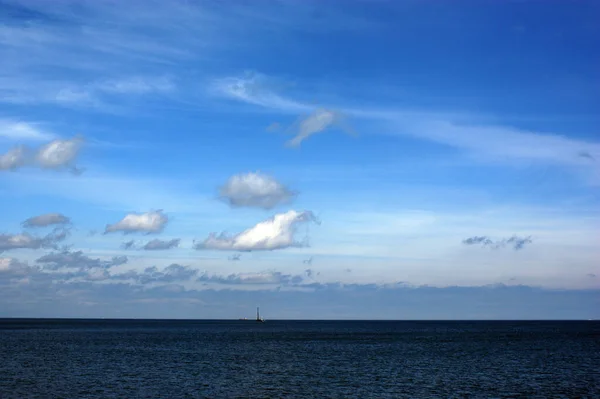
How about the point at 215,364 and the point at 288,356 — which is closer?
the point at 215,364

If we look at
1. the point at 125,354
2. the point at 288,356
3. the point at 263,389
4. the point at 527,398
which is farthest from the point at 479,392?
the point at 125,354

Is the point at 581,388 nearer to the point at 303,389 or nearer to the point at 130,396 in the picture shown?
the point at 303,389

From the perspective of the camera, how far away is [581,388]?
240 ft

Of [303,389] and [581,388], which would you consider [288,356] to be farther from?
[581,388]

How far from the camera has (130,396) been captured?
6600cm

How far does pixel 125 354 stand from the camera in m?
123

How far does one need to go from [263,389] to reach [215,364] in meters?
31.8

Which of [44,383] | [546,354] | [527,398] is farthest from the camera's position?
[546,354]

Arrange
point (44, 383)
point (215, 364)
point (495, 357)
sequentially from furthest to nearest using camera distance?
point (495, 357)
point (215, 364)
point (44, 383)

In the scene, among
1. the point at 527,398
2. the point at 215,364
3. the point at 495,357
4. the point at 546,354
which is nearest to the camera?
the point at 527,398

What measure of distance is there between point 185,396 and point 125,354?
204 ft

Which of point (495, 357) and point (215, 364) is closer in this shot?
point (215, 364)

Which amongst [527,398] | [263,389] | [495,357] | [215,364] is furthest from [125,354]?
[527,398]

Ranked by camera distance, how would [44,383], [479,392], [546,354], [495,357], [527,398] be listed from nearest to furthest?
[527,398] < [479,392] < [44,383] < [495,357] < [546,354]
